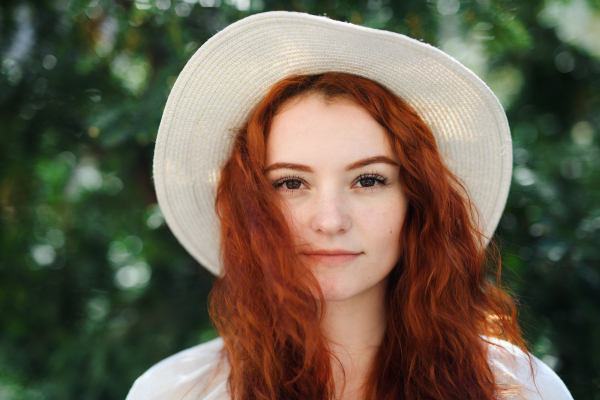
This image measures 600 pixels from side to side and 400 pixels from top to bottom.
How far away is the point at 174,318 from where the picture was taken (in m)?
1.41

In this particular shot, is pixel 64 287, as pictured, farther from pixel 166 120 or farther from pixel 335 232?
pixel 335 232

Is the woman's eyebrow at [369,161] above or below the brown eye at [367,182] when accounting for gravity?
above

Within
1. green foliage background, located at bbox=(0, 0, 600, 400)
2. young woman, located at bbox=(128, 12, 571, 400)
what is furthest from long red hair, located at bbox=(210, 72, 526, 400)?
green foliage background, located at bbox=(0, 0, 600, 400)

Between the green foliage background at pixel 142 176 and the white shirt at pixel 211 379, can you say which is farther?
the green foliage background at pixel 142 176

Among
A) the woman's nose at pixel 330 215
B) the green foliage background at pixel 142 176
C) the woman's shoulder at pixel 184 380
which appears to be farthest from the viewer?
the green foliage background at pixel 142 176

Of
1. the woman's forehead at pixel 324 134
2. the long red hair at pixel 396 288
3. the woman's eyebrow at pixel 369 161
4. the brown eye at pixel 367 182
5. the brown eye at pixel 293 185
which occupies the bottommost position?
the long red hair at pixel 396 288

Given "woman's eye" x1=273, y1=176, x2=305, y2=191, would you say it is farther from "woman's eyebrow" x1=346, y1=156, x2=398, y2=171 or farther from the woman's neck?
the woman's neck

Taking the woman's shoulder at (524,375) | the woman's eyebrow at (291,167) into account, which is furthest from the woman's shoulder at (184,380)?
the woman's shoulder at (524,375)

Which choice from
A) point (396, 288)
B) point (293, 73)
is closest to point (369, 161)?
point (293, 73)

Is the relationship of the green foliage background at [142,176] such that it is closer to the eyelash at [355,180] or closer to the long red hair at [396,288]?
the long red hair at [396,288]

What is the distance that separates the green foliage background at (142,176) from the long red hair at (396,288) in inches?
10.7

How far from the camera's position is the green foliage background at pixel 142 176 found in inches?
48.4

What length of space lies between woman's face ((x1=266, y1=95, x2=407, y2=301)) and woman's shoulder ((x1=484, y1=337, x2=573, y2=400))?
447 millimetres

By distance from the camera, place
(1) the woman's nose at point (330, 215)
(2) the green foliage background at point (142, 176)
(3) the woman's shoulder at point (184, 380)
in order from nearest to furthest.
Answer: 1. (1) the woman's nose at point (330, 215)
2. (3) the woman's shoulder at point (184, 380)
3. (2) the green foliage background at point (142, 176)
